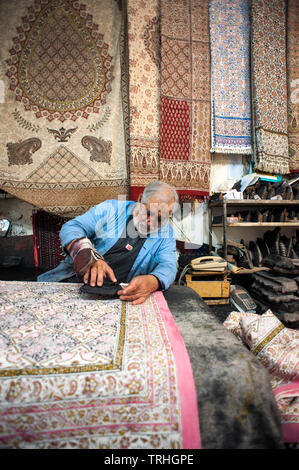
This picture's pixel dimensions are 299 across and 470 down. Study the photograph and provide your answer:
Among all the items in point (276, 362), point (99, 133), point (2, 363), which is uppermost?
point (99, 133)

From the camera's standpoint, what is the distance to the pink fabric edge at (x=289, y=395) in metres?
0.79

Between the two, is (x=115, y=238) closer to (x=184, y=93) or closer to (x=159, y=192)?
(x=159, y=192)

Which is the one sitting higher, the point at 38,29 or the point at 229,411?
the point at 38,29

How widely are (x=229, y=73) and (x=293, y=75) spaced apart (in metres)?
0.88

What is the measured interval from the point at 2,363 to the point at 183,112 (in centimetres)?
274

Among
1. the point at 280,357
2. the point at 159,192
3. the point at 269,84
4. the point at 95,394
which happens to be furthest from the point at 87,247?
the point at 269,84

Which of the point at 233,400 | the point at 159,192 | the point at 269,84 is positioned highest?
the point at 269,84

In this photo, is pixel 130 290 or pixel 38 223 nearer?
pixel 130 290

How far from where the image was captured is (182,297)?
143 centimetres

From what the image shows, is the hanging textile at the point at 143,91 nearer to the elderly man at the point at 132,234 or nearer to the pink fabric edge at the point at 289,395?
the elderly man at the point at 132,234

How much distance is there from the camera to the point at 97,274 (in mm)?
1211

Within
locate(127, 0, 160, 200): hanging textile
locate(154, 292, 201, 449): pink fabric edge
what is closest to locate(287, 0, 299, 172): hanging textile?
locate(127, 0, 160, 200): hanging textile
